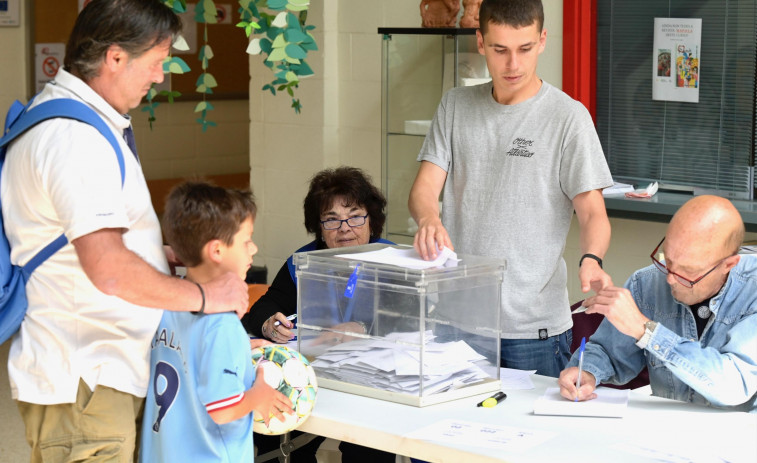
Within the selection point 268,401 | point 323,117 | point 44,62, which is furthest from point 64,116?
point 44,62

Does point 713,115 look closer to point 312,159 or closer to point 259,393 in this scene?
point 312,159

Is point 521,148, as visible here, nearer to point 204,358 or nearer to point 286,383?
point 286,383

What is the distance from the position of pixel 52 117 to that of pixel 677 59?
8.88 ft

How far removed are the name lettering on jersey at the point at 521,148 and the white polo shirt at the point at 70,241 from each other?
1.04m

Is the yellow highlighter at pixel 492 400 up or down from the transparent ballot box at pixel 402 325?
down

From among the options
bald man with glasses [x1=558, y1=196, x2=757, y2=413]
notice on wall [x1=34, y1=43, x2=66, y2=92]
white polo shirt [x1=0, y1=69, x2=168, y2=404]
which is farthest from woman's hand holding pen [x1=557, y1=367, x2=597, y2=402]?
notice on wall [x1=34, y1=43, x2=66, y2=92]

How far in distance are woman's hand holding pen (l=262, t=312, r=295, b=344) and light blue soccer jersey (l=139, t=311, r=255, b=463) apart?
2.36 feet

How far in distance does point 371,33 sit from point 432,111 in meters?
0.65

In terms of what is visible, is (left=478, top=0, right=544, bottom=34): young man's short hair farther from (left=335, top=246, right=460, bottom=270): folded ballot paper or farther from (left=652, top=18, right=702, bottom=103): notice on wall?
(left=652, top=18, right=702, bottom=103): notice on wall

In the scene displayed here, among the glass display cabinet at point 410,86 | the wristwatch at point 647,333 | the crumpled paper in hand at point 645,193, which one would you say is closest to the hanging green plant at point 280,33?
the glass display cabinet at point 410,86

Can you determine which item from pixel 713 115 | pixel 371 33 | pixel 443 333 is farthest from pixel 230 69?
pixel 443 333

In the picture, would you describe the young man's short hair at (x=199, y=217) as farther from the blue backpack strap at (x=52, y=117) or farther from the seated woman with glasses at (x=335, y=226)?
the seated woman with glasses at (x=335, y=226)

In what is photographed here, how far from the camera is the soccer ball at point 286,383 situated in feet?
6.75

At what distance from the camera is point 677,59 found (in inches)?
148
